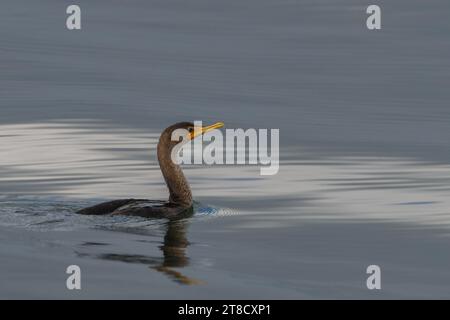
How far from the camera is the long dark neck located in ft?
56.4

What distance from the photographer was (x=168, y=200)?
1753cm

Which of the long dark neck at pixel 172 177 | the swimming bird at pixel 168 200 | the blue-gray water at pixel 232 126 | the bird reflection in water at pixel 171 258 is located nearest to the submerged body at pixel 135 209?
the swimming bird at pixel 168 200

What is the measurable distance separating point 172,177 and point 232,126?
509cm

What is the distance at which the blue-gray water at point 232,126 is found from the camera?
1392 cm

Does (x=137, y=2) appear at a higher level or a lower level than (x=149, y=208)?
higher

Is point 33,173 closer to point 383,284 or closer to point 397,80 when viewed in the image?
point 383,284

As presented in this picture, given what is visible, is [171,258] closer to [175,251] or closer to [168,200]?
[175,251]

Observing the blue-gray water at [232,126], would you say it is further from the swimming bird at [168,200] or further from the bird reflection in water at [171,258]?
the swimming bird at [168,200]

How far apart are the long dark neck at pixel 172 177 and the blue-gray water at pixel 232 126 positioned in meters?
0.30

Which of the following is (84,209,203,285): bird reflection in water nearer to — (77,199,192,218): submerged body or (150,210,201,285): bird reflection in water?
(150,210,201,285): bird reflection in water

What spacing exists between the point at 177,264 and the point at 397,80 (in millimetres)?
12593

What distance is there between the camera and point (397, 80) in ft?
85.1

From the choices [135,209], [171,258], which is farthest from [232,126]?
Result: [171,258]
